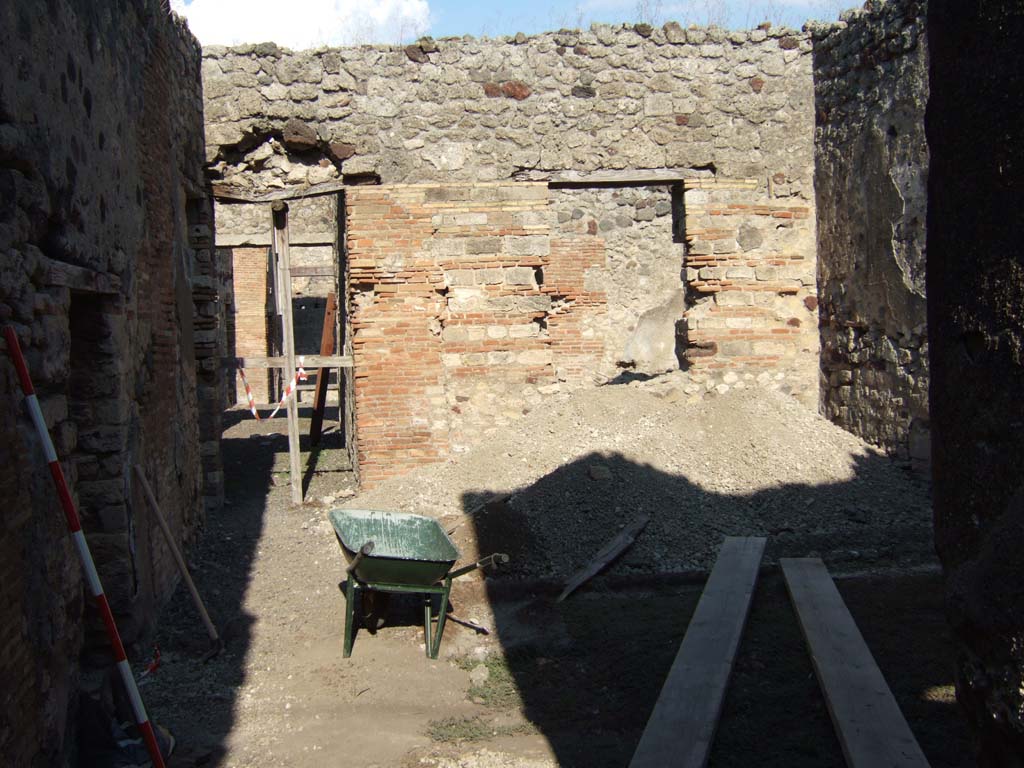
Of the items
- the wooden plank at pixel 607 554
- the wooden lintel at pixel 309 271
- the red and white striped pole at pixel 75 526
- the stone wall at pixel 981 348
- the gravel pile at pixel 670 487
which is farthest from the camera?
the wooden lintel at pixel 309 271

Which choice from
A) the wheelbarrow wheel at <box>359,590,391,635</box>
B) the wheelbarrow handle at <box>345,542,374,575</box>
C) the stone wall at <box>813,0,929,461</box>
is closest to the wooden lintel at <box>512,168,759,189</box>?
the stone wall at <box>813,0,929,461</box>

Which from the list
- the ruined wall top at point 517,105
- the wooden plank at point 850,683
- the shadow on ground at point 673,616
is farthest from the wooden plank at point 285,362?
the wooden plank at point 850,683

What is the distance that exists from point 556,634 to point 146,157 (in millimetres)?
4411

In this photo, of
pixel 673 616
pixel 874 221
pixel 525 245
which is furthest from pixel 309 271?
pixel 673 616

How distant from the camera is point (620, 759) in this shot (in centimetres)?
432

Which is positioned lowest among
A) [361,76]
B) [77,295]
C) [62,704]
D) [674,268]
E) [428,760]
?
[428,760]

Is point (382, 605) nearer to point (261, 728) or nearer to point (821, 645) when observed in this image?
point (261, 728)

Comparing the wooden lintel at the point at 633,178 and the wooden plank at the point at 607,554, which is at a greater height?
the wooden lintel at the point at 633,178

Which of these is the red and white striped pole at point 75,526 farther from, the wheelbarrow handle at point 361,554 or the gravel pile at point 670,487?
the gravel pile at point 670,487

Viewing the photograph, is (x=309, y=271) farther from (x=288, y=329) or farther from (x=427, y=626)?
(x=427, y=626)

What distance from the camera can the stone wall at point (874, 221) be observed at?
27.2ft

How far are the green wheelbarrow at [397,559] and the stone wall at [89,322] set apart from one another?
1.26 metres

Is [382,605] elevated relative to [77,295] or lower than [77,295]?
lower

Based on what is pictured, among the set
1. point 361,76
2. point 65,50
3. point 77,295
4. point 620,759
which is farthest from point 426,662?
point 361,76
